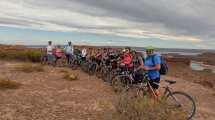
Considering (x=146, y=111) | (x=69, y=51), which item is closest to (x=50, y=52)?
(x=69, y=51)

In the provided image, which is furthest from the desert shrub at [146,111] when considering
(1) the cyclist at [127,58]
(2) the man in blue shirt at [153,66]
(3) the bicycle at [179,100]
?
(1) the cyclist at [127,58]

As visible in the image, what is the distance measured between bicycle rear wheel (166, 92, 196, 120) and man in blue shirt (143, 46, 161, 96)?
75 cm

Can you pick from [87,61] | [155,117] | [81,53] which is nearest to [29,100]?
[155,117]

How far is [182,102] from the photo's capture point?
9375 millimetres

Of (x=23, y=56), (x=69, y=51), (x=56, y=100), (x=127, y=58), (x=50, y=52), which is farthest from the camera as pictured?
(x=23, y=56)

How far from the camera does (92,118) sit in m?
9.57

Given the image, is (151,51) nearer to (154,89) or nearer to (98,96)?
(154,89)

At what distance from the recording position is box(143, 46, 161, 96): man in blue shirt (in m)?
9.78

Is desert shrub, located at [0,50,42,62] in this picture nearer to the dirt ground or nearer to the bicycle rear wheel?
the dirt ground

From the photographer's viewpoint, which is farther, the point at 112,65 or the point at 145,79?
the point at 112,65

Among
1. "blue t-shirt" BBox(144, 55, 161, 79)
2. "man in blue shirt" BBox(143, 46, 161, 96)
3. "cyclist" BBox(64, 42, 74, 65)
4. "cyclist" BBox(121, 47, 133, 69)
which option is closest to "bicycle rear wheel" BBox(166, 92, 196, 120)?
"man in blue shirt" BBox(143, 46, 161, 96)

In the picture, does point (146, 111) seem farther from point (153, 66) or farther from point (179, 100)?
point (153, 66)

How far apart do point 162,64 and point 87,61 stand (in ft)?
39.0

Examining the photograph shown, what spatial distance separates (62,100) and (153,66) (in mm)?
3574
